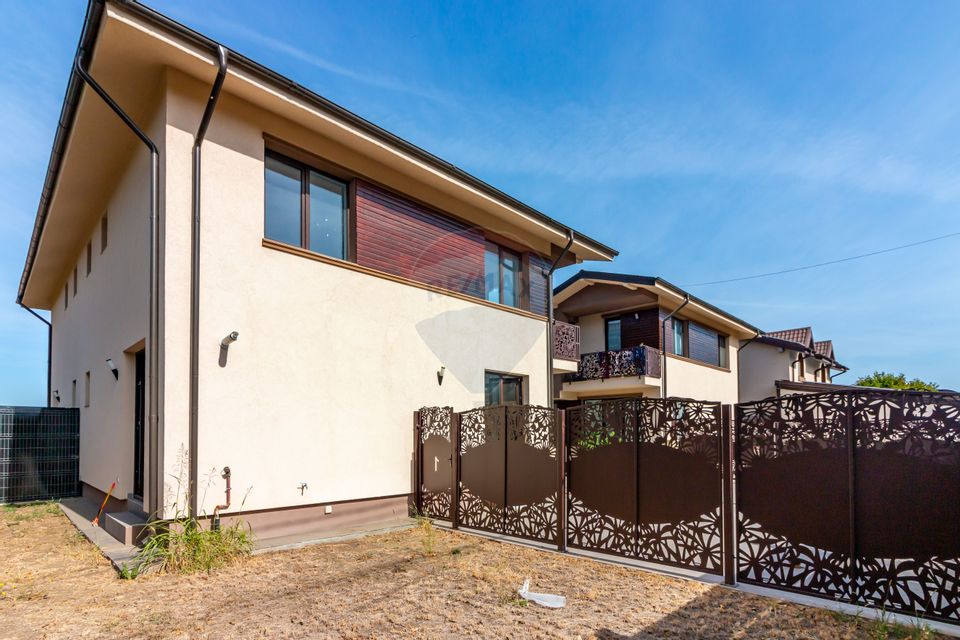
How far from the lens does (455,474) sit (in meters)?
7.56

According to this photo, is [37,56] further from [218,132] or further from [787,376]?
[787,376]

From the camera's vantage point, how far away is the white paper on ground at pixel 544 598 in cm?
435

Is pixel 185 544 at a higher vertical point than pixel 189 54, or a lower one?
lower

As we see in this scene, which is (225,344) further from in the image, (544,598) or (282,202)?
(544,598)

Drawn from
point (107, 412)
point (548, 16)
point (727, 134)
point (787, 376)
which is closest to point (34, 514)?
point (107, 412)

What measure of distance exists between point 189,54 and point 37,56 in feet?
10.2

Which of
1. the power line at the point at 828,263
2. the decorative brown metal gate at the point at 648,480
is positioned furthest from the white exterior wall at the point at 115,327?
the power line at the point at 828,263

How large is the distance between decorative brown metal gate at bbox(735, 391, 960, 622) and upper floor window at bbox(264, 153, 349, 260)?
5531 millimetres

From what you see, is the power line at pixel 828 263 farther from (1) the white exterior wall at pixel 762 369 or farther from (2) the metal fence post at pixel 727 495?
(2) the metal fence post at pixel 727 495

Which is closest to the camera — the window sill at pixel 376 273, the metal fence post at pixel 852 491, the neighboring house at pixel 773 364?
the metal fence post at pixel 852 491

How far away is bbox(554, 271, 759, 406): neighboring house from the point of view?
15961 mm

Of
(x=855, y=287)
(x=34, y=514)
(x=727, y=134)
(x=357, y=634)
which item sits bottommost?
(x=34, y=514)

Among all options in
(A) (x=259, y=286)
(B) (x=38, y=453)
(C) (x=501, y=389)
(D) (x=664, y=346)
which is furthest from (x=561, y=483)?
(D) (x=664, y=346)

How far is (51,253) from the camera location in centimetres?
1233
